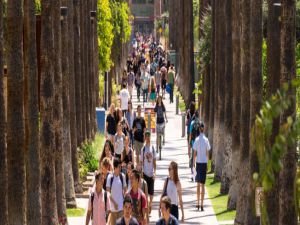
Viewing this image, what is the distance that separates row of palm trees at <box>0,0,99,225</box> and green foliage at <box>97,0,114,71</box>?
16.5 metres

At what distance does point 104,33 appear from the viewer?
57031 millimetres

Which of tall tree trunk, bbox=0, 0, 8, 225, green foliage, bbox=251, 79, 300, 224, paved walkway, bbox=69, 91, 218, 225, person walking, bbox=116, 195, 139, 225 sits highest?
green foliage, bbox=251, 79, 300, 224

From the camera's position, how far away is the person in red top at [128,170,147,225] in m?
21.0

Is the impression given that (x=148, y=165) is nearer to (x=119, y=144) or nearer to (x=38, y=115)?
(x=119, y=144)

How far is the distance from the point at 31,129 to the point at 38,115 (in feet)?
1.37

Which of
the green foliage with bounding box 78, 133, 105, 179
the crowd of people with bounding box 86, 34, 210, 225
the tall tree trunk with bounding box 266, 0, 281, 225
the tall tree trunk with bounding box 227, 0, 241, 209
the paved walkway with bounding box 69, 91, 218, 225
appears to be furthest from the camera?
the green foliage with bounding box 78, 133, 105, 179

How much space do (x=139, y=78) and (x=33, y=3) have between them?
49.8 m

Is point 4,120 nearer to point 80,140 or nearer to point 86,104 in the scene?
point 80,140

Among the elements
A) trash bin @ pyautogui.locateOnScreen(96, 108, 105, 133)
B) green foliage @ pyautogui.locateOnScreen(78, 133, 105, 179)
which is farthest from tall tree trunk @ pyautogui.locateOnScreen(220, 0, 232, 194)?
trash bin @ pyautogui.locateOnScreen(96, 108, 105, 133)

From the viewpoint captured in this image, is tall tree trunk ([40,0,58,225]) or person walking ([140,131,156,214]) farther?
person walking ([140,131,156,214])

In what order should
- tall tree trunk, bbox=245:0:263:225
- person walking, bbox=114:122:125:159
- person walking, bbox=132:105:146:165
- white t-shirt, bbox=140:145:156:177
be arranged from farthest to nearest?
person walking, bbox=132:105:146:165, person walking, bbox=114:122:125:159, white t-shirt, bbox=140:145:156:177, tall tree trunk, bbox=245:0:263:225

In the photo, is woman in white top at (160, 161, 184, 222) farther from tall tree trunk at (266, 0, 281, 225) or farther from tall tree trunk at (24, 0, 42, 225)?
tall tree trunk at (24, 0, 42, 225)

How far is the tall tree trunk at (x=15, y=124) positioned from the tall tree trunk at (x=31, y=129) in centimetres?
192

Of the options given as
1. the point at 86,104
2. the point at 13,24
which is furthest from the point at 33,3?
the point at 86,104
